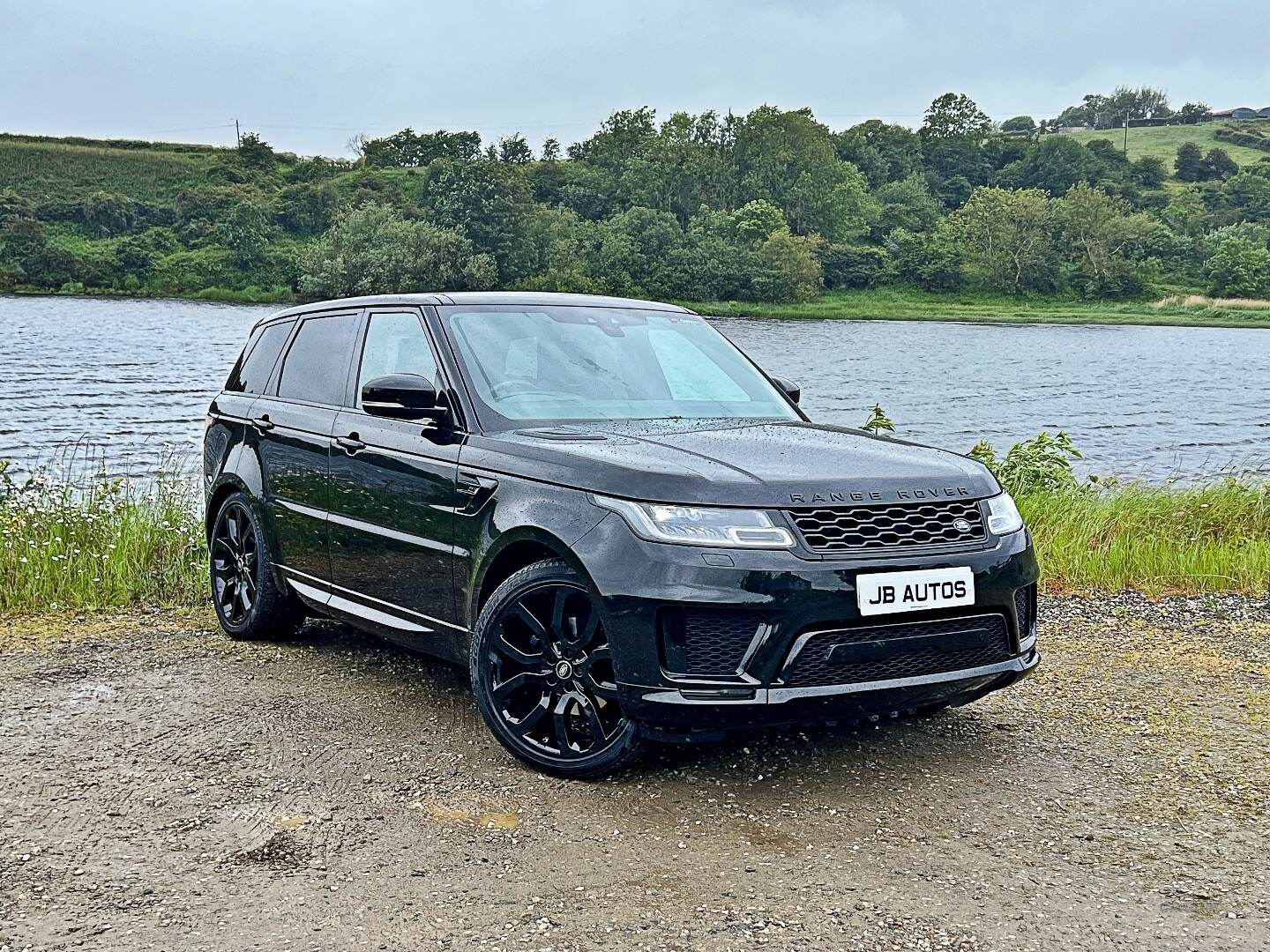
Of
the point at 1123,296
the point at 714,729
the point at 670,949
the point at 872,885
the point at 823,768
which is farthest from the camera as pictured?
the point at 1123,296

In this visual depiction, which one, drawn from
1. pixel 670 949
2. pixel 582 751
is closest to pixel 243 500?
pixel 582 751

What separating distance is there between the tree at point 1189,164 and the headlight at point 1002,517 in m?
156

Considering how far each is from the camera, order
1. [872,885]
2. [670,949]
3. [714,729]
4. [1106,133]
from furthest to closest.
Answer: [1106,133], [714,729], [872,885], [670,949]

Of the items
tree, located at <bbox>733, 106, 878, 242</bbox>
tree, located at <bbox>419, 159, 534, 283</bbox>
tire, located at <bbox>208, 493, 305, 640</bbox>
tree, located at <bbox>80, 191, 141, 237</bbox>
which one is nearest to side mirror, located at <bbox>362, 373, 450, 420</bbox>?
tire, located at <bbox>208, 493, 305, 640</bbox>

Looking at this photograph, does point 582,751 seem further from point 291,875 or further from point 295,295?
point 295,295

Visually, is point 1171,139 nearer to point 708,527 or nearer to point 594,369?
point 594,369

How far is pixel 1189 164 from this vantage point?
151125 millimetres

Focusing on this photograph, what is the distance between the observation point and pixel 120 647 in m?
6.55

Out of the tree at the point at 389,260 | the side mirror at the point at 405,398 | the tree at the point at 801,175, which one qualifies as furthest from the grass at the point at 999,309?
the side mirror at the point at 405,398

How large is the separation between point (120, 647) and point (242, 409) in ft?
4.45

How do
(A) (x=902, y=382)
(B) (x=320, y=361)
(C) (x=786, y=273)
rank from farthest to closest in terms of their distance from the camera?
(C) (x=786, y=273) → (A) (x=902, y=382) → (B) (x=320, y=361)

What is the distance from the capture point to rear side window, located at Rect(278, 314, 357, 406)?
593cm

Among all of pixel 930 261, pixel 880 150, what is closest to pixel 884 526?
pixel 930 261

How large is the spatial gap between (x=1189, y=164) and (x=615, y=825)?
165m
